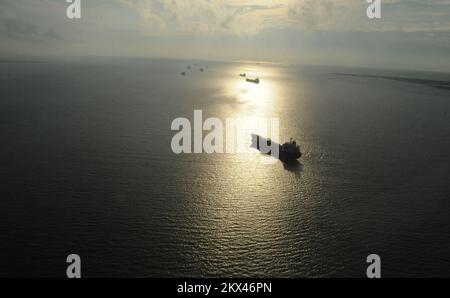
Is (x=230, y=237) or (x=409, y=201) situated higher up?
(x=409, y=201)

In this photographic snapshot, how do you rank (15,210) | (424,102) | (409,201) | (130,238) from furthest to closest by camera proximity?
1. (424,102)
2. (409,201)
3. (15,210)
4. (130,238)

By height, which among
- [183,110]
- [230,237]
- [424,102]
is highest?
[424,102]

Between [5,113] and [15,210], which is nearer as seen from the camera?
[15,210]

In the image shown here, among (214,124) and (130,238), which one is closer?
(130,238)
